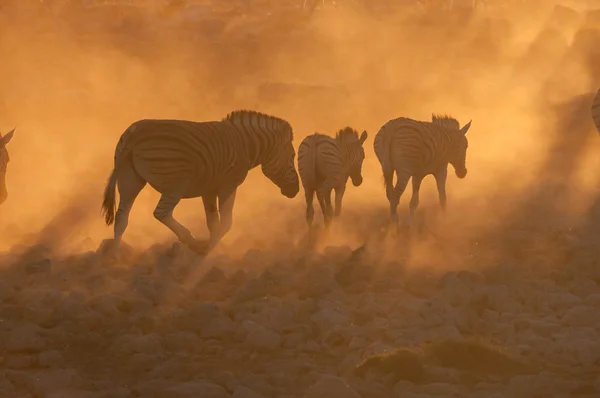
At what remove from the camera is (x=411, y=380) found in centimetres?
572

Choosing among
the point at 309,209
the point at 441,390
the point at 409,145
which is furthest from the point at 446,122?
the point at 441,390

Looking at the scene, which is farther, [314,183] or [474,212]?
[474,212]

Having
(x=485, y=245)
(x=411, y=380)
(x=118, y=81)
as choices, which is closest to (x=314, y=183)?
(x=485, y=245)

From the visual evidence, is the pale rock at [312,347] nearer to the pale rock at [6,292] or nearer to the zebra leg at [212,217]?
the pale rock at [6,292]

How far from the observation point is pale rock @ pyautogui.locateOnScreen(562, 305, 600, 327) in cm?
707

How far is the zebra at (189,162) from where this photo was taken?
9.14 meters

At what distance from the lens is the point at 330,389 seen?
17.5 ft

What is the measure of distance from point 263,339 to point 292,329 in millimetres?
353

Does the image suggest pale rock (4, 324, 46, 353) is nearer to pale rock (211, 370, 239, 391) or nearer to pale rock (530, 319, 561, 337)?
pale rock (211, 370, 239, 391)

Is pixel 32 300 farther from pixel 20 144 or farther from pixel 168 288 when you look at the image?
pixel 20 144

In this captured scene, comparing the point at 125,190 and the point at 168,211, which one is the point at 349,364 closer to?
the point at 168,211

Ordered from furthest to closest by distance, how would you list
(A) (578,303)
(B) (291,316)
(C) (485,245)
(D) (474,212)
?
(D) (474,212) → (C) (485,245) → (A) (578,303) → (B) (291,316)

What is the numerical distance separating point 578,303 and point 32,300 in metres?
4.53

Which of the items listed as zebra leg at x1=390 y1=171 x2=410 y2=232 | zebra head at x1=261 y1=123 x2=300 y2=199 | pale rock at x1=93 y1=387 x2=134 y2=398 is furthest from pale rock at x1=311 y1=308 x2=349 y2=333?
zebra leg at x1=390 y1=171 x2=410 y2=232
